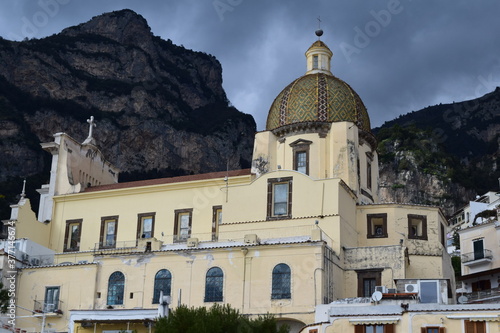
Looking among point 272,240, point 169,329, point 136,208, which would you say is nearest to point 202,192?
point 136,208

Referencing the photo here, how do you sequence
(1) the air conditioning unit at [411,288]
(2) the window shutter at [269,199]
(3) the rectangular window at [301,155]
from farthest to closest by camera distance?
(3) the rectangular window at [301,155], (2) the window shutter at [269,199], (1) the air conditioning unit at [411,288]

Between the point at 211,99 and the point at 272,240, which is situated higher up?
the point at 211,99

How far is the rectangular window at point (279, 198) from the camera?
38156 mm

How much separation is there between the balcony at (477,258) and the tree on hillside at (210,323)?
22778 millimetres

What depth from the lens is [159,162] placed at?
343ft

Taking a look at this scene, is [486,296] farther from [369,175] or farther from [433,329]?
[433,329]

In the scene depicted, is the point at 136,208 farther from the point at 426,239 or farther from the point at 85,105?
the point at 85,105

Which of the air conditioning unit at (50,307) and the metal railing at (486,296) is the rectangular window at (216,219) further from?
the metal railing at (486,296)

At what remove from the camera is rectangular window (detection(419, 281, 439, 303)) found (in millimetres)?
29739

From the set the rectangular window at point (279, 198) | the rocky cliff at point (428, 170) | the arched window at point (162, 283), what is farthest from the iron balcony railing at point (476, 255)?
the rocky cliff at point (428, 170)

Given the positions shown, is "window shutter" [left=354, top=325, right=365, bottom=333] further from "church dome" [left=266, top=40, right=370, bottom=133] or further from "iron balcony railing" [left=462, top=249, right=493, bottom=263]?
"iron balcony railing" [left=462, top=249, right=493, bottom=263]

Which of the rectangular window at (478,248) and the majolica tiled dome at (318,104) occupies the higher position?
the majolica tiled dome at (318,104)

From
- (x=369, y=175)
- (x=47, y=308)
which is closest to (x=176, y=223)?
(x=47, y=308)

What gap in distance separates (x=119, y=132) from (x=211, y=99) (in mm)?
33555
